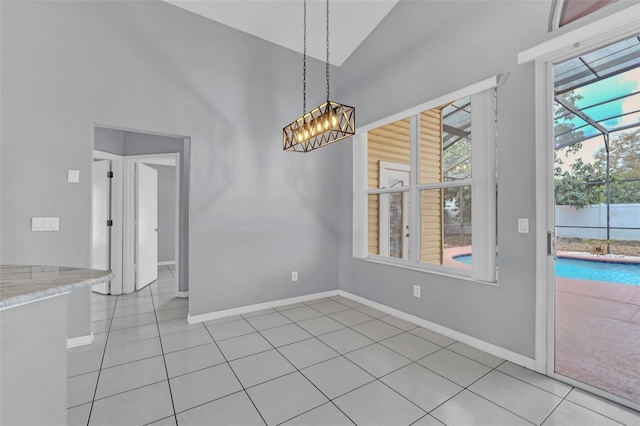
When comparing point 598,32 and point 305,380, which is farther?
point 305,380

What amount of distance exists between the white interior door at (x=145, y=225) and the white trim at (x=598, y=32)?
5.07m

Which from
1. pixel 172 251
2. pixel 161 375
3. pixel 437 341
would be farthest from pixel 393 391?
pixel 172 251

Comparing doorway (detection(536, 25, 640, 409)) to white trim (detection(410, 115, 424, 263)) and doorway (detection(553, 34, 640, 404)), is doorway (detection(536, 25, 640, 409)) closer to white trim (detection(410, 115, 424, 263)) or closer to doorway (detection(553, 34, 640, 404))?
doorway (detection(553, 34, 640, 404))

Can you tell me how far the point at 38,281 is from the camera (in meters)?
1.10

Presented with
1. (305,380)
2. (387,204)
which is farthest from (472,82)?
(305,380)

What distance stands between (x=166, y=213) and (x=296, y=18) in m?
5.56

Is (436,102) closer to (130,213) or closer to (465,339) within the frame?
(465,339)

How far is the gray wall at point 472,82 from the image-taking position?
2.29 metres

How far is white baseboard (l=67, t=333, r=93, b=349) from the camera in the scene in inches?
104

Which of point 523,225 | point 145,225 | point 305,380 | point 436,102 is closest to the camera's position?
point 305,380

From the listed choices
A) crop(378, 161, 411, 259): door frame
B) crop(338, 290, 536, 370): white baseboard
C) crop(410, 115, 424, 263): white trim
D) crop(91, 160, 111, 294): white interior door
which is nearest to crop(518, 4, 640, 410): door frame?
crop(338, 290, 536, 370): white baseboard

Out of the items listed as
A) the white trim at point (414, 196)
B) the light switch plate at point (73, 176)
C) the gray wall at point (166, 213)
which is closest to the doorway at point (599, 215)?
the white trim at point (414, 196)

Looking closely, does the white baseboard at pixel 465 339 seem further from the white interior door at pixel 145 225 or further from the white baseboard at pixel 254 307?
the white interior door at pixel 145 225

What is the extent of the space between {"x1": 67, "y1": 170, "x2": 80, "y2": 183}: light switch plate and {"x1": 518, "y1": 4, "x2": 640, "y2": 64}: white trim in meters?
3.99
